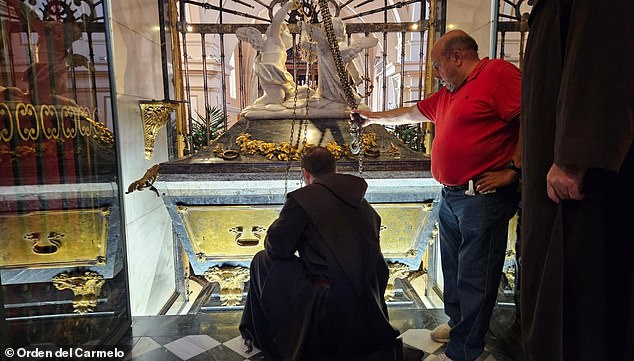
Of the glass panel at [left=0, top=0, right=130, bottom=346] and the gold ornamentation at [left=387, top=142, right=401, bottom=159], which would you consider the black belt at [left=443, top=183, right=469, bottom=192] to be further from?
the glass panel at [left=0, top=0, right=130, bottom=346]

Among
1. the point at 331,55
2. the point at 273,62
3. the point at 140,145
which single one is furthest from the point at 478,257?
the point at 140,145

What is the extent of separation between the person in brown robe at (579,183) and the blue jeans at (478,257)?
1.78 feet

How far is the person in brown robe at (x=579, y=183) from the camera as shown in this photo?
1.05m

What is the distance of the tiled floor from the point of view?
2.13 m

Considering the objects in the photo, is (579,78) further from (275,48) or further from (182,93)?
(182,93)

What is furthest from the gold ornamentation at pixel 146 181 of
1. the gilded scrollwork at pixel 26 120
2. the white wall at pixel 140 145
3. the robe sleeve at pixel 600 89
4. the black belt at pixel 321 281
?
the robe sleeve at pixel 600 89

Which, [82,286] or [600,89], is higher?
[600,89]

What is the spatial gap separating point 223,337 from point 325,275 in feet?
2.79

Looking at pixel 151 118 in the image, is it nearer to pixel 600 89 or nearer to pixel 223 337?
pixel 223 337

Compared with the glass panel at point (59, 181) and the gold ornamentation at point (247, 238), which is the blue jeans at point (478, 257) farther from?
the glass panel at point (59, 181)

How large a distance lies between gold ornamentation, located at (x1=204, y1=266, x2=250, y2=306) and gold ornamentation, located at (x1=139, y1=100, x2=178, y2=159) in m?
0.86

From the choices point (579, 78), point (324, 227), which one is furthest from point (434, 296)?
point (579, 78)

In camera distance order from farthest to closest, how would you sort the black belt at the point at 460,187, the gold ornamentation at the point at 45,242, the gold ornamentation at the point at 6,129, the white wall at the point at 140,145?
the white wall at the point at 140,145, the black belt at the point at 460,187, the gold ornamentation at the point at 45,242, the gold ornamentation at the point at 6,129

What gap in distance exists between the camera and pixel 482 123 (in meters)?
1.80
